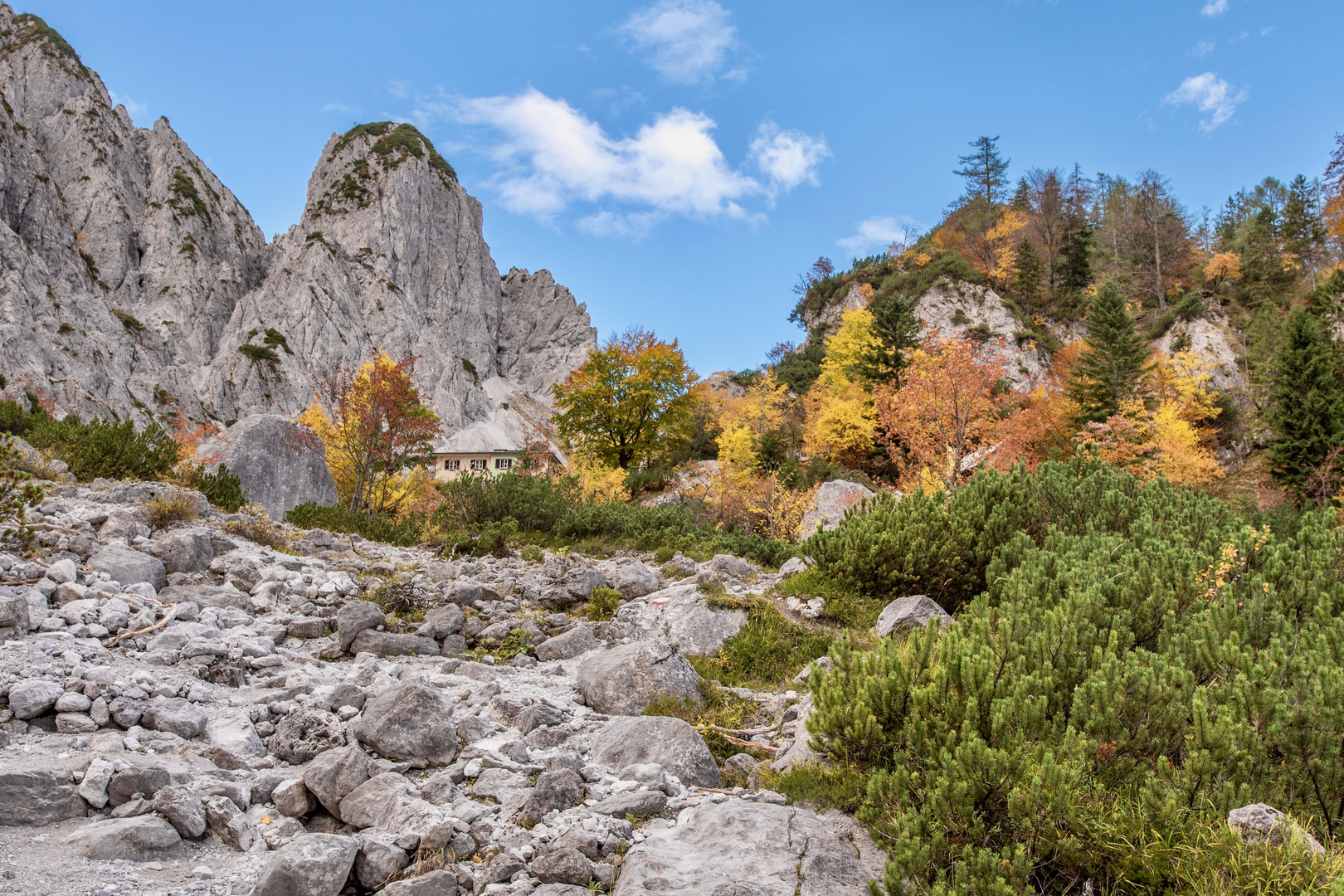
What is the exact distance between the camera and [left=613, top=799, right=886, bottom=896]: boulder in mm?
2502

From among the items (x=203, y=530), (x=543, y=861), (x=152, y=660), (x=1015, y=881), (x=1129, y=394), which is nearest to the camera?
(x=1015, y=881)

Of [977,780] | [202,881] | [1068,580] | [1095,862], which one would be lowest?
[202,881]

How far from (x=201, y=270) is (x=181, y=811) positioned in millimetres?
75171

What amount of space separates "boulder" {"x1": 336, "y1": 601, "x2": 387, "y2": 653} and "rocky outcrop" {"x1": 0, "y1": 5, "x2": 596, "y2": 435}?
1301 inches

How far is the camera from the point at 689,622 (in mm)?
6355

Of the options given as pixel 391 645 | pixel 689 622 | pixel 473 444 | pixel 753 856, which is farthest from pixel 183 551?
pixel 473 444

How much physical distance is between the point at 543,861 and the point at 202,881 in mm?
1233

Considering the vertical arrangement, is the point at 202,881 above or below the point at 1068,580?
below

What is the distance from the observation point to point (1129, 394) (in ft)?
94.8

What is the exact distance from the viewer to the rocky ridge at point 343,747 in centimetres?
255

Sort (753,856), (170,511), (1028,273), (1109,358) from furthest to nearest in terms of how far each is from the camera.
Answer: (1028,273)
(1109,358)
(170,511)
(753,856)

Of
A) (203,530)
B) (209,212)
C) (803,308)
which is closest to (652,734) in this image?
(203,530)

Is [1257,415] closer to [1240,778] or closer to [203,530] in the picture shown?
[1240,778]

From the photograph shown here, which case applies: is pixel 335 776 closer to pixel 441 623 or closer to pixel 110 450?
pixel 441 623
